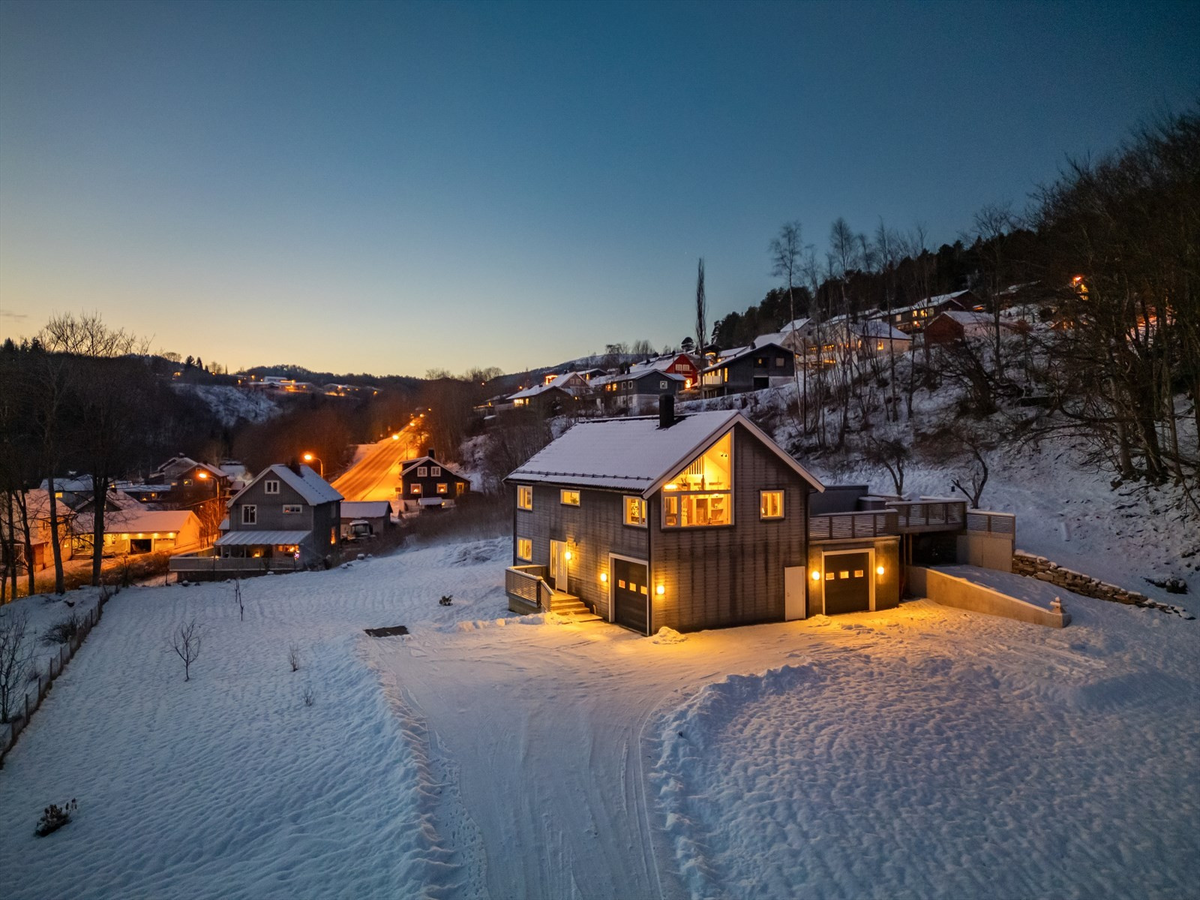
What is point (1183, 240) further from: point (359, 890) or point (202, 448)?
point (202, 448)

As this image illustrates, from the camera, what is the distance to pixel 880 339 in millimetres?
50938

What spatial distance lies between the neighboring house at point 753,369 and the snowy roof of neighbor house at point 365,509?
32.3m

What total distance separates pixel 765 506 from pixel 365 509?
4307cm

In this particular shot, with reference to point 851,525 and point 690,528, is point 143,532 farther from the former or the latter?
point 851,525

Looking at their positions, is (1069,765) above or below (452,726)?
below

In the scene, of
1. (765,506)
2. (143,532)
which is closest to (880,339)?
(765,506)

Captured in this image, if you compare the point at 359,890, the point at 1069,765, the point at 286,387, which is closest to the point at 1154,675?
the point at 1069,765

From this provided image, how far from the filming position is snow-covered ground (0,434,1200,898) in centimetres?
834

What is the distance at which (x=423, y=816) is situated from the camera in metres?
8.74

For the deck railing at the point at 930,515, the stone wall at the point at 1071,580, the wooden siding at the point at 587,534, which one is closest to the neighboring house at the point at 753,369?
the deck railing at the point at 930,515

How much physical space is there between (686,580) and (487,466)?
49.8 meters

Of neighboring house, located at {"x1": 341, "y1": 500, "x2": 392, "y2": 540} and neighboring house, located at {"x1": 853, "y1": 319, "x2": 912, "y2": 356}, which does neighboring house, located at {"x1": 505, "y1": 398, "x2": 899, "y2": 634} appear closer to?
neighboring house, located at {"x1": 853, "y1": 319, "x2": 912, "y2": 356}

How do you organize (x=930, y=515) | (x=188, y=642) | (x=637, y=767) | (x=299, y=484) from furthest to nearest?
1. (x=299, y=484)
2. (x=930, y=515)
3. (x=188, y=642)
4. (x=637, y=767)

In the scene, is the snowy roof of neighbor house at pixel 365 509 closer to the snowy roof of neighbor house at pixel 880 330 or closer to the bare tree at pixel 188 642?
the bare tree at pixel 188 642
